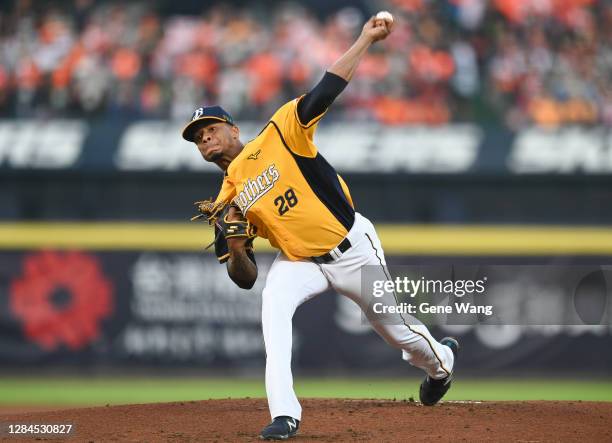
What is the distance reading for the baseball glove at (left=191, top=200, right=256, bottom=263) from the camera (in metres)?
4.64

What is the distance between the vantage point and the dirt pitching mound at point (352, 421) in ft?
15.1

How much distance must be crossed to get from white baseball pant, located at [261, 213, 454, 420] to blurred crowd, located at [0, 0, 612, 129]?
224 inches

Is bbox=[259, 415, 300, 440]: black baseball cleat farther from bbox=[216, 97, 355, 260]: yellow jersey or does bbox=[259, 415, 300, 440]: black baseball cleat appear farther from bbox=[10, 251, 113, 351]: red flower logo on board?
bbox=[10, 251, 113, 351]: red flower logo on board

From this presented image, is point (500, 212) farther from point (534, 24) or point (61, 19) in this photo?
point (61, 19)

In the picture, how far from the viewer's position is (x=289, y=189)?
4656mm

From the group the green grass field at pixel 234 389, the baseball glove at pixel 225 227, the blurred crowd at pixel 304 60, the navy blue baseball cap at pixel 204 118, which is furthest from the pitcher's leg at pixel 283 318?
the blurred crowd at pixel 304 60

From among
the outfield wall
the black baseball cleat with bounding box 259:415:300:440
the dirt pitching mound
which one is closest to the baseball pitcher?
the black baseball cleat with bounding box 259:415:300:440

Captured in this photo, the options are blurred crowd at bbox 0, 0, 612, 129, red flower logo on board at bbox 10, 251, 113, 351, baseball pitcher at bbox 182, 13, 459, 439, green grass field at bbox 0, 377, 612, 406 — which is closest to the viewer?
baseball pitcher at bbox 182, 13, 459, 439

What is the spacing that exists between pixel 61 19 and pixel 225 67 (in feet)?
7.04

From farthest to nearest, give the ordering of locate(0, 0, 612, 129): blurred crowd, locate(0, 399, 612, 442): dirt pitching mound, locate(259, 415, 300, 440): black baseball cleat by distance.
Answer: locate(0, 0, 612, 129): blurred crowd
locate(0, 399, 612, 442): dirt pitching mound
locate(259, 415, 300, 440): black baseball cleat

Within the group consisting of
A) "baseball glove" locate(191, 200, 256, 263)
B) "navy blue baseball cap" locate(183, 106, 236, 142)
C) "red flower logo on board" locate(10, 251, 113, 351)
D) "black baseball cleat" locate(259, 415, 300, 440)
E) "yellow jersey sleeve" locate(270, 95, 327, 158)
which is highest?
"red flower logo on board" locate(10, 251, 113, 351)

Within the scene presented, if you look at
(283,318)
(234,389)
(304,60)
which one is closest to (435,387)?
(283,318)

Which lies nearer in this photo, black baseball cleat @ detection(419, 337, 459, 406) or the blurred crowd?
black baseball cleat @ detection(419, 337, 459, 406)

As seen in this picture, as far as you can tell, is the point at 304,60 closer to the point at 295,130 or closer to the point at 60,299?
the point at 60,299
